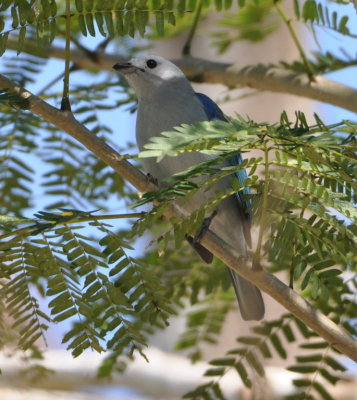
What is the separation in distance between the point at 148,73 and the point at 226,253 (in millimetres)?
1890

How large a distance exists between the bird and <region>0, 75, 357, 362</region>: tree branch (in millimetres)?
949

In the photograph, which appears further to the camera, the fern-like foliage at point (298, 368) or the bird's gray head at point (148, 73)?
the bird's gray head at point (148, 73)

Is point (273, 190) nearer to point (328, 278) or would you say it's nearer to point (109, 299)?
point (328, 278)

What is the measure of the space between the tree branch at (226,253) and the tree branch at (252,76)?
3.88 feet

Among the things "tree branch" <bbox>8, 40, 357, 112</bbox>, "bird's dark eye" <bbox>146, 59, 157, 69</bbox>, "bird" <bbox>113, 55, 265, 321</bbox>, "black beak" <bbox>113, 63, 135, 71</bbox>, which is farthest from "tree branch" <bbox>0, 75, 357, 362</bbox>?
"bird's dark eye" <bbox>146, 59, 157, 69</bbox>

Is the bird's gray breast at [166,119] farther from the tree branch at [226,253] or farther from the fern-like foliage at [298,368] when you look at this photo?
the tree branch at [226,253]

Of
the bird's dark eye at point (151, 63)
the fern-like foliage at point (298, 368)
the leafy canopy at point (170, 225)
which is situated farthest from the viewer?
the bird's dark eye at point (151, 63)

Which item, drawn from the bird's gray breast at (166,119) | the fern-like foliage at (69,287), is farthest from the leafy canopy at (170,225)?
the bird's gray breast at (166,119)

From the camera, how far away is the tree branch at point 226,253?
2.23m

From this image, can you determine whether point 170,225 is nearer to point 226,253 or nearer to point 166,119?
point 226,253

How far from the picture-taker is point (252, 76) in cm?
382

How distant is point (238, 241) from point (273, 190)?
173 cm

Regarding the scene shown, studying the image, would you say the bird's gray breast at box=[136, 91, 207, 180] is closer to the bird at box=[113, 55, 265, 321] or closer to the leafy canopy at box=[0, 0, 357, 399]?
the bird at box=[113, 55, 265, 321]

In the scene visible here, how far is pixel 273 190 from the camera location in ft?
7.36
